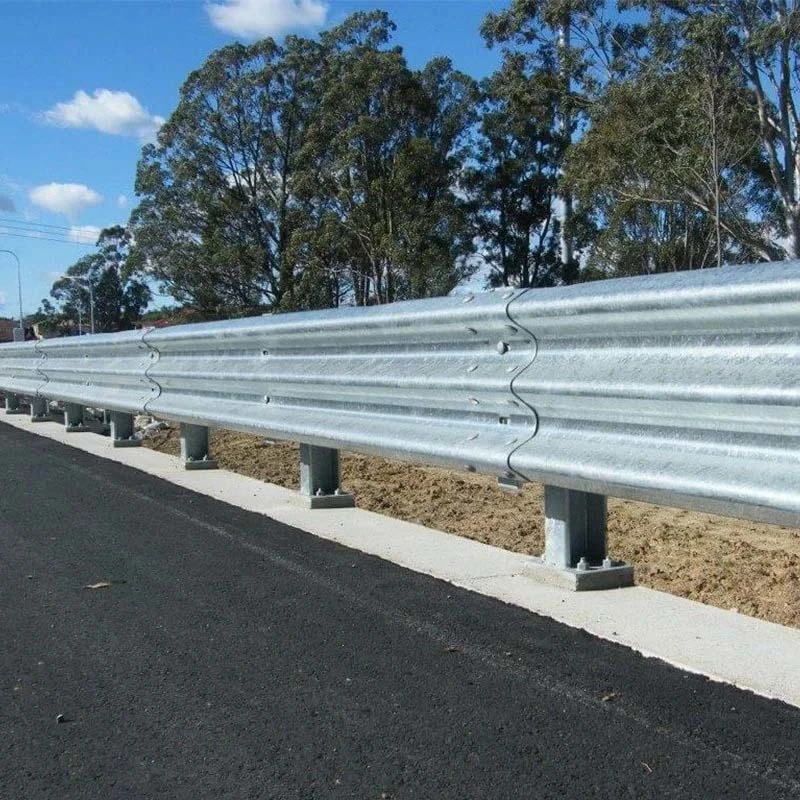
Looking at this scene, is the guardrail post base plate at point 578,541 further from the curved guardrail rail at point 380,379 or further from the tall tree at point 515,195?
the tall tree at point 515,195

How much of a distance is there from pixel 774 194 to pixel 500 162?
12.8 meters

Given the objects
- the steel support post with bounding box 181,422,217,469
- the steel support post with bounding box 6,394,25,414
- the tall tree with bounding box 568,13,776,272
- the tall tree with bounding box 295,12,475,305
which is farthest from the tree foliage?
the steel support post with bounding box 181,422,217,469

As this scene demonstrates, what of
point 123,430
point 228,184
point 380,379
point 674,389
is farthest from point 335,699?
point 228,184

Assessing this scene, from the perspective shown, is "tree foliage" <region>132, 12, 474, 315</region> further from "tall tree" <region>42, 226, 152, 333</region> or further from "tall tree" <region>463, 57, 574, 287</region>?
"tall tree" <region>42, 226, 152, 333</region>

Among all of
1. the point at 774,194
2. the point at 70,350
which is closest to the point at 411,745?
the point at 70,350

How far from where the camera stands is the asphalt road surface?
2520 millimetres

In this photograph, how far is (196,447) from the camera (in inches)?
310

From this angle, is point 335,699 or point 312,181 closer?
point 335,699

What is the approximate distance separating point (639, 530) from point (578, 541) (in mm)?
2533

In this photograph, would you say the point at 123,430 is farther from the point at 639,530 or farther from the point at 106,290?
the point at 106,290

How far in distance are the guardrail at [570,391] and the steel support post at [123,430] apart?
300 centimetres

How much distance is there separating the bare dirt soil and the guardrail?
1.00 meters

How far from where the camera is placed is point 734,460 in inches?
123

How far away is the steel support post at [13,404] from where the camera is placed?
558 inches
